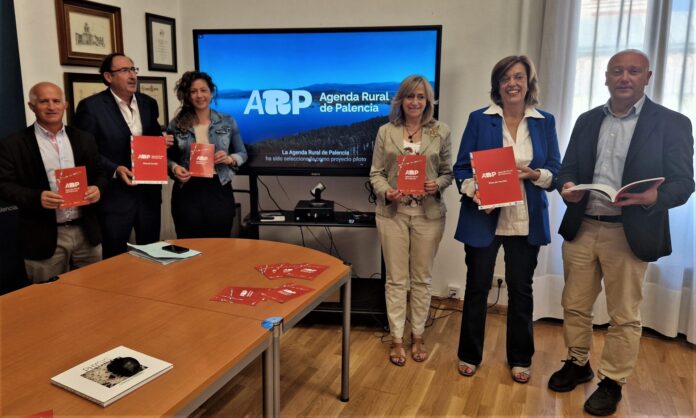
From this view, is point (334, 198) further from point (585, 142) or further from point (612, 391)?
point (612, 391)

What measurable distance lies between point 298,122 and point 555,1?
173 cm

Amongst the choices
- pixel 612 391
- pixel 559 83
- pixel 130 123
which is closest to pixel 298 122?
pixel 130 123

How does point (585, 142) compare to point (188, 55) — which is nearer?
point (585, 142)

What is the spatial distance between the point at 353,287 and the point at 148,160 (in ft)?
5.28

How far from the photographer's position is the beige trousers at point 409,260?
8.86ft

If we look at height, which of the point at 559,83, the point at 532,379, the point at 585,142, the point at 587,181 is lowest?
the point at 532,379

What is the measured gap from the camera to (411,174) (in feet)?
8.45

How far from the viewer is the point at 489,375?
2666 mm

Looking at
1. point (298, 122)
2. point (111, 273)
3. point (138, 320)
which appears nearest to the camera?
point (138, 320)

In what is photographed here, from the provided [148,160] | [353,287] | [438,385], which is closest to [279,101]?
[148,160]

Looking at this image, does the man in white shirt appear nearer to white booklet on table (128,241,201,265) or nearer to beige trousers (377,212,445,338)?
beige trousers (377,212,445,338)

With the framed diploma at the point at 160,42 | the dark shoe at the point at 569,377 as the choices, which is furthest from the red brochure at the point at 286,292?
the framed diploma at the point at 160,42

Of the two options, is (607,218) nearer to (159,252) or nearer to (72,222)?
(159,252)

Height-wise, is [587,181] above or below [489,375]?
above
